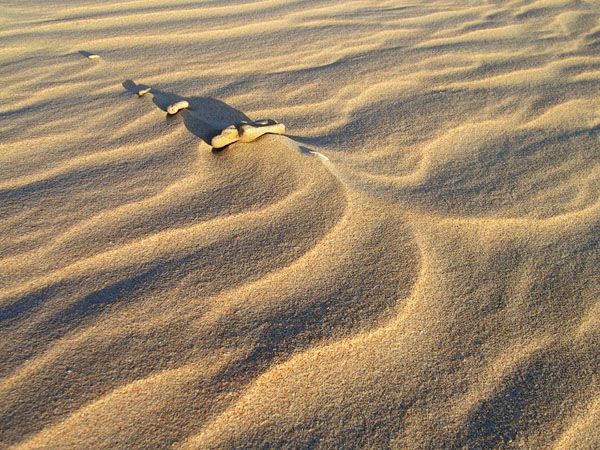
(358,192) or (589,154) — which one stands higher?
(358,192)

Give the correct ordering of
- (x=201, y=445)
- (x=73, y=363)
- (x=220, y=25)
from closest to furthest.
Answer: (x=201, y=445) → (x=73, y=363) → (x=220, y=25)

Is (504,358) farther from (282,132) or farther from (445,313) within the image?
(282,132)

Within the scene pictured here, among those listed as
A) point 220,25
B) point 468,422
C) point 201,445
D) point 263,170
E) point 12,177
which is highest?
point 220,25

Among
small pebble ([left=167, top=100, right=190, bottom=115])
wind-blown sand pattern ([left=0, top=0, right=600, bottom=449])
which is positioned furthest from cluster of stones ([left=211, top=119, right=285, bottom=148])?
small pebble ([left=167, top=100, right=190, bottom=115])

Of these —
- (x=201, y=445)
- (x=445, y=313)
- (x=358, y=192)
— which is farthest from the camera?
(x=358, y=192)

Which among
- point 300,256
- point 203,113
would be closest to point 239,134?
point 203,113

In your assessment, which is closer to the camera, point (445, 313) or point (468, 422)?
point (468, 422)

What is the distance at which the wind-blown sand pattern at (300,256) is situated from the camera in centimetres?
92

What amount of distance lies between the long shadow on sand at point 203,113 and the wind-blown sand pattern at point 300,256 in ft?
0.04

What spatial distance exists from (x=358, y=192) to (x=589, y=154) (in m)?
0.85

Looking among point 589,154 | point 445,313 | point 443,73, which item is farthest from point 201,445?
point 443,73

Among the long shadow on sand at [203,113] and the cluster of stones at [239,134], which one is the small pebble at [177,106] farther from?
the cluster of stones at [239,134]

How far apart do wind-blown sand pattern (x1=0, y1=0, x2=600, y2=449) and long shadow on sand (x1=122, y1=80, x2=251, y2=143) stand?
12 mm

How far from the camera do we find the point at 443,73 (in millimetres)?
2211
